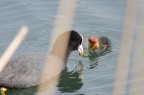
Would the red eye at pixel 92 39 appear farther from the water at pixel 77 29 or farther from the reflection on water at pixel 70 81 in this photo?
the reflection on water at pixel 70 81

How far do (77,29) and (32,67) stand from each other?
1774 mm

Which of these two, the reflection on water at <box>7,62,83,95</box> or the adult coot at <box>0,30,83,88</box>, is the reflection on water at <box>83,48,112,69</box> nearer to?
the reflection on water at <box>7,62,83,95</box>

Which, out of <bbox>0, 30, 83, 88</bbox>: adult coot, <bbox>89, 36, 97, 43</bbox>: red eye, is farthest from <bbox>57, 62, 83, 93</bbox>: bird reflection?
<bbox>89, 36, 97, 43</bbox>: red eye

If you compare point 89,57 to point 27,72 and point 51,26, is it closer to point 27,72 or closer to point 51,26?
point 51,26

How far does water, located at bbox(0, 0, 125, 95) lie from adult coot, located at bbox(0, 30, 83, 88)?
0.44ft

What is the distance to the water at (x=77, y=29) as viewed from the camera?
5.41 m

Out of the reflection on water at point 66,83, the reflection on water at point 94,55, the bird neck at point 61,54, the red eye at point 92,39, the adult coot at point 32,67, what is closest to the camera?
the adult coot at point 32,67

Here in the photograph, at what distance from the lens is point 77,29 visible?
6918 millimetres

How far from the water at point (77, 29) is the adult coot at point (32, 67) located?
0.44 ft

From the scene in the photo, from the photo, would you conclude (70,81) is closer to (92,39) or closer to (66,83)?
(66,83)

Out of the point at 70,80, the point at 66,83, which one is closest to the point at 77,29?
the point at 70,80

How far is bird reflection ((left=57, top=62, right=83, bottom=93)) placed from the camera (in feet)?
17.7

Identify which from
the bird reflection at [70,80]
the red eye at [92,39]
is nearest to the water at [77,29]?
the bird reflection at [70,80]

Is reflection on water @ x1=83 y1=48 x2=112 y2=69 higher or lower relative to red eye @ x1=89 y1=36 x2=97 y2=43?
lower
